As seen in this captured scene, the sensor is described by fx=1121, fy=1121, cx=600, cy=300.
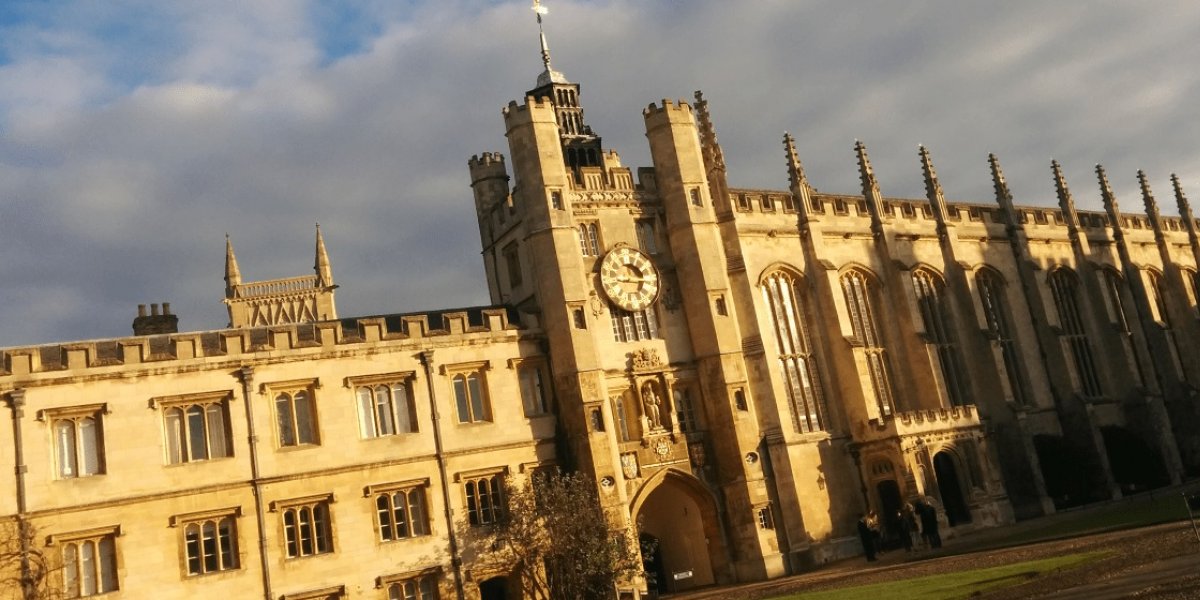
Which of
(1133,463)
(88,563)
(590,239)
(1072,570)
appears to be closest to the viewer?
(1072,570)

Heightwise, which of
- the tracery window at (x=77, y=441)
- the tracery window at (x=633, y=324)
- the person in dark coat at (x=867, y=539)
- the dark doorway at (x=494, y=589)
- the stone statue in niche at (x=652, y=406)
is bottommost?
the person in dark coat at (x=867, y=539)

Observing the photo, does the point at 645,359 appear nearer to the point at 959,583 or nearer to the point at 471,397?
the point at 471,397

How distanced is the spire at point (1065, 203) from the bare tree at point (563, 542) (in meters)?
37.2

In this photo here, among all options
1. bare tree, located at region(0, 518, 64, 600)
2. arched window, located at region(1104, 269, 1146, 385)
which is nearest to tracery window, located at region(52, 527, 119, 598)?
bare tree, located at region(0, 518, 64, 600)

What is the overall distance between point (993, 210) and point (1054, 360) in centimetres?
854

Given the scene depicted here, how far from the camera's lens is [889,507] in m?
45.9

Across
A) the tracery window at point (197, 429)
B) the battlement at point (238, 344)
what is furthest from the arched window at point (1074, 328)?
the tracery window at point (197, 429)

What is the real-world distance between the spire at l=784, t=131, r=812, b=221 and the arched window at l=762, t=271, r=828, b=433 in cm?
331

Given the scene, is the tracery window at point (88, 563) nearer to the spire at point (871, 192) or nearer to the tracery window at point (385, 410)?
the tracery window at point (385, 410)

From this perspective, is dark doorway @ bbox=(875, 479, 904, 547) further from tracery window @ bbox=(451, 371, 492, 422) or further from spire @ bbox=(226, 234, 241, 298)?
spire @ bbox=(226, 234, 241, 298)

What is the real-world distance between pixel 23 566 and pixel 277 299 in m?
35.4

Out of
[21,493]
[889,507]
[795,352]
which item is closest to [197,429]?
[21,493]

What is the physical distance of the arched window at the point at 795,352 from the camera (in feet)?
153

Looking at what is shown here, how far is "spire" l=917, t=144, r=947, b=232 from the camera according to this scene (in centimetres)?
5600
